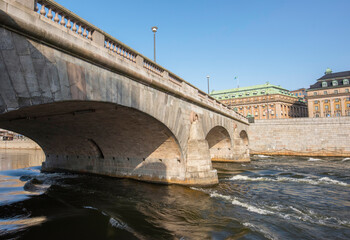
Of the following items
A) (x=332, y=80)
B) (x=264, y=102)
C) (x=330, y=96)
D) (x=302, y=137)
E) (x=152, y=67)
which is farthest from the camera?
(x=264, y=102)

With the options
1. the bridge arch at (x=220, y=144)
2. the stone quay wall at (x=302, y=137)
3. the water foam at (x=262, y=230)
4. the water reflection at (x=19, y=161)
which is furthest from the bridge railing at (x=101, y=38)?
the stone quay wall at (x=302, y=137)

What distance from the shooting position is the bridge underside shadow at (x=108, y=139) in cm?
1101

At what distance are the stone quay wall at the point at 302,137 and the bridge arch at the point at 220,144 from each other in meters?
16.0

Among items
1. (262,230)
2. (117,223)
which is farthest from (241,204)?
(117,223)

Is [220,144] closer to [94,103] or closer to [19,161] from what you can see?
[94,103]

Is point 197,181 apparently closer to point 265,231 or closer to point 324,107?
point 265,231

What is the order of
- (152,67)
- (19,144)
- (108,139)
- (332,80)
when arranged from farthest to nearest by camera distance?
1. (332,80)
2. (19,144)
3. (108,139)
4. (152,67)

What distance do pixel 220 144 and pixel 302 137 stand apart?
743 inches

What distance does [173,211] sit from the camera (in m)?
9.03

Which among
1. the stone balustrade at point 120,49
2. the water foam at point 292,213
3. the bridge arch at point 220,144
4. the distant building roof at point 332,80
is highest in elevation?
the distant building roof at point 332,80

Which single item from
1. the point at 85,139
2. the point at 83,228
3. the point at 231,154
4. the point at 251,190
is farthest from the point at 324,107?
the point at 83,228

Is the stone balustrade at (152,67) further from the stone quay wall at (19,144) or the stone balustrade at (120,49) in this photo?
the stone quay wall at (19,144)

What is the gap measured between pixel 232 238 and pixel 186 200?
411 centimetres

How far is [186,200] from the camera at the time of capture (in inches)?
410
